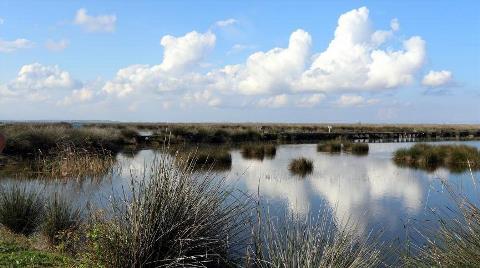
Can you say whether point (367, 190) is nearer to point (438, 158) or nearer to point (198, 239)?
point (198, 239)

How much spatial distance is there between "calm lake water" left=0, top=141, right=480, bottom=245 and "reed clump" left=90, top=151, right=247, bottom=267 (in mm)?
1926

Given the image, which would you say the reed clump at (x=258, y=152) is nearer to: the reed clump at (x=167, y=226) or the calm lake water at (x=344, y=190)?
the calm lake water at (x=344, y=190)

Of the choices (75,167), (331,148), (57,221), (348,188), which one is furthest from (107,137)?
(57,221)

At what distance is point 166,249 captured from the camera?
5480 mm

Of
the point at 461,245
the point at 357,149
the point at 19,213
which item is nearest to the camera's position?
the point at 461,245

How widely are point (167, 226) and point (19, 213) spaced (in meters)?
4.42

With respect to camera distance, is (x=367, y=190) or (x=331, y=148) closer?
(x=367, y=190)

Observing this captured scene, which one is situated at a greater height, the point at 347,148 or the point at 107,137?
the point at 107,137

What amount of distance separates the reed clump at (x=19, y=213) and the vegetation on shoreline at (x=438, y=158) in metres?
19.6

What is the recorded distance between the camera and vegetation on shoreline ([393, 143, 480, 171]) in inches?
951

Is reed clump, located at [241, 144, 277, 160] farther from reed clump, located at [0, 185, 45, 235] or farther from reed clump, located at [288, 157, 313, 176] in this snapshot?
reed clump, located at [0, 185, 45, 235]

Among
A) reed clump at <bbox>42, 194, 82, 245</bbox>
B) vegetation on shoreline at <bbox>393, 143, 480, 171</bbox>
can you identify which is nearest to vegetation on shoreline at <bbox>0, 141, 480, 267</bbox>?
reed clump at <bbox>42, 194, 82, 245</bbox>

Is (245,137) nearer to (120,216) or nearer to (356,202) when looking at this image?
(356,202)

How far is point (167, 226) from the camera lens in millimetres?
5426
